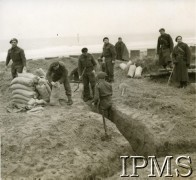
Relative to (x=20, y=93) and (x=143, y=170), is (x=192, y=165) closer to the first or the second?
(x=143, y=170)

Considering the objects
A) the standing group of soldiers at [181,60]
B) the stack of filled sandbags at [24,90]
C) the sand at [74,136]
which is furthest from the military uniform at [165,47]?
the stack of filled sandbags at [24,90]

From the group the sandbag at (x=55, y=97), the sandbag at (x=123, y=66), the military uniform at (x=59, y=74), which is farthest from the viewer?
the sandbag at (x=123, y=66)

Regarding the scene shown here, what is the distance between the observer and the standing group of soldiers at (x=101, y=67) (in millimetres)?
8383

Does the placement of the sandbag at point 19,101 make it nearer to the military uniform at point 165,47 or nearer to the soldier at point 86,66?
the soldier at point 86,66

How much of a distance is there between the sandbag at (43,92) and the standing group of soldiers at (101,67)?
0.23 meters

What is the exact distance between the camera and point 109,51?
11.8 meters

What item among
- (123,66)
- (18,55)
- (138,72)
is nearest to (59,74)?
(18,55)

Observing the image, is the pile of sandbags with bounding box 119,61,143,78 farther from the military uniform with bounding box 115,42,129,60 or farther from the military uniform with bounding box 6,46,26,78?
the military uniform with bounding box 6,46,26,78

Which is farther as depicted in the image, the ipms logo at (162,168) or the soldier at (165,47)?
the soldier at (165,47)

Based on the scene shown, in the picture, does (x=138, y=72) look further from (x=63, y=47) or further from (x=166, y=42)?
(x=63, y=47)

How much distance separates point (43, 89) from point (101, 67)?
4.66 meters

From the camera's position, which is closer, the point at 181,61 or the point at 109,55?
the point at 181,61

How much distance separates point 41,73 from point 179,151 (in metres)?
4.72

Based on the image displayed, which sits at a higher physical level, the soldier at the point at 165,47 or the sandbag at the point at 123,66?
the soldier at the point at 165,47
